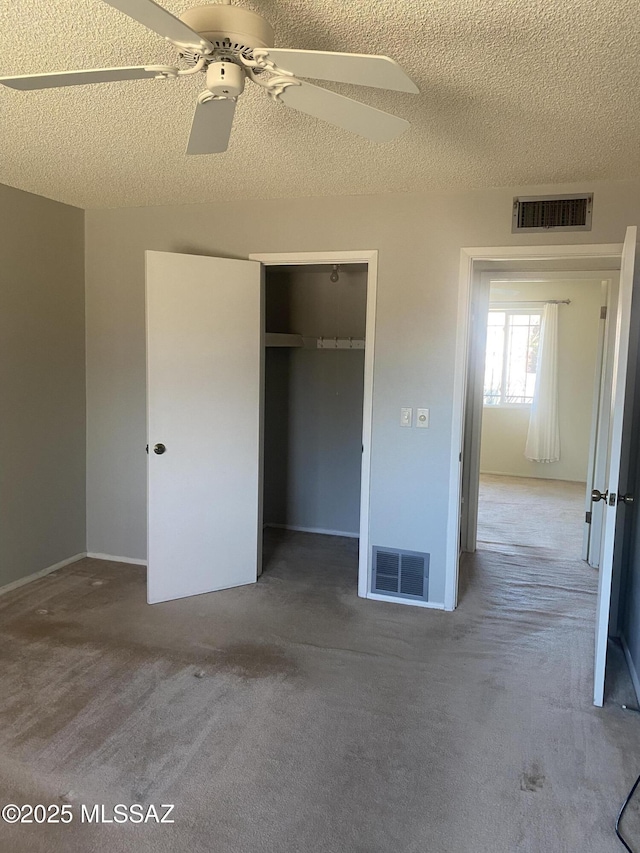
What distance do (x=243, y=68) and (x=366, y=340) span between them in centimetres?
197

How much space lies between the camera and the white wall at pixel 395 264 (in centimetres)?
323

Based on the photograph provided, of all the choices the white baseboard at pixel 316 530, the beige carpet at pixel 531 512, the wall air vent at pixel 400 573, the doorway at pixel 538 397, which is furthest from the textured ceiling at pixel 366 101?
the doorway at pixel 538 397

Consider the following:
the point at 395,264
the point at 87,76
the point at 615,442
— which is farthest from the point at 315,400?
the point at 87,76

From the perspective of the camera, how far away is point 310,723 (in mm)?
2365

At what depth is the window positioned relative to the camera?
7668mm

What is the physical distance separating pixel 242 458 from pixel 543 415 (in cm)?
493

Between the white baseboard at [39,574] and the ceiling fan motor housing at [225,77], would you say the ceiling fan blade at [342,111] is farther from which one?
the white baseboard at [39,574]

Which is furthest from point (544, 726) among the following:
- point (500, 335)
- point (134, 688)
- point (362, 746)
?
point (500, 335)

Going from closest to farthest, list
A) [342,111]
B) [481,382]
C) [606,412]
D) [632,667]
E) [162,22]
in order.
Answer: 1. [162,22]
2. [342,111]
3. [632,667]
4. [606,412]
5. [481,382]

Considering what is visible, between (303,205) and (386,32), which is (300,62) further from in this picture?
(303,205)

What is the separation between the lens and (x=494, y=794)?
2008 millimetres

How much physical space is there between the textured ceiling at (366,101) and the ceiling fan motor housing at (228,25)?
0.50ft

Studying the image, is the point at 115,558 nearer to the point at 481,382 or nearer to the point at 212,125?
the point at 481,382

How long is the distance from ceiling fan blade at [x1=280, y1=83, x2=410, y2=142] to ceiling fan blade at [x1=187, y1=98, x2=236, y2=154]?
0.63ft
